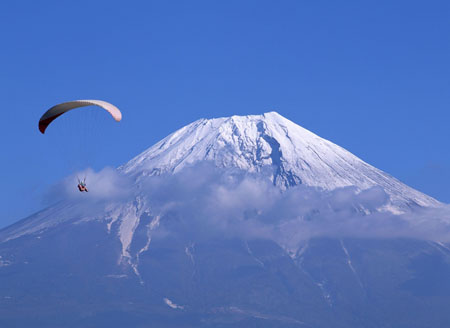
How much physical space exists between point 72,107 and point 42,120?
286 cm

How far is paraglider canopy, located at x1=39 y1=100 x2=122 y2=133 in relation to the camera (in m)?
68.1

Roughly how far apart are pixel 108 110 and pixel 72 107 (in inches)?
106

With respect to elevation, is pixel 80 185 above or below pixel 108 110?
below

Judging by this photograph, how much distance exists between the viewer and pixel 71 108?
69.1 meters

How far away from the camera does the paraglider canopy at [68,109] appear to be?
223 feet

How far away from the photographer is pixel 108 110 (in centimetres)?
6825

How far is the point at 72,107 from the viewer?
2717 inches

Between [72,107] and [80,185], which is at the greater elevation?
[72,107]

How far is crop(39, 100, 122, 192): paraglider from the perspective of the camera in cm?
6794

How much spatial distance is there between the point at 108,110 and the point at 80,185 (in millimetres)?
5456

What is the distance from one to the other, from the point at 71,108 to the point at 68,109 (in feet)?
1.34

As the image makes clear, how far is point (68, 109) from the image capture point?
228ft

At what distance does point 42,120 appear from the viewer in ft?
231

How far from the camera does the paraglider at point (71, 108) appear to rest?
67938 mm
